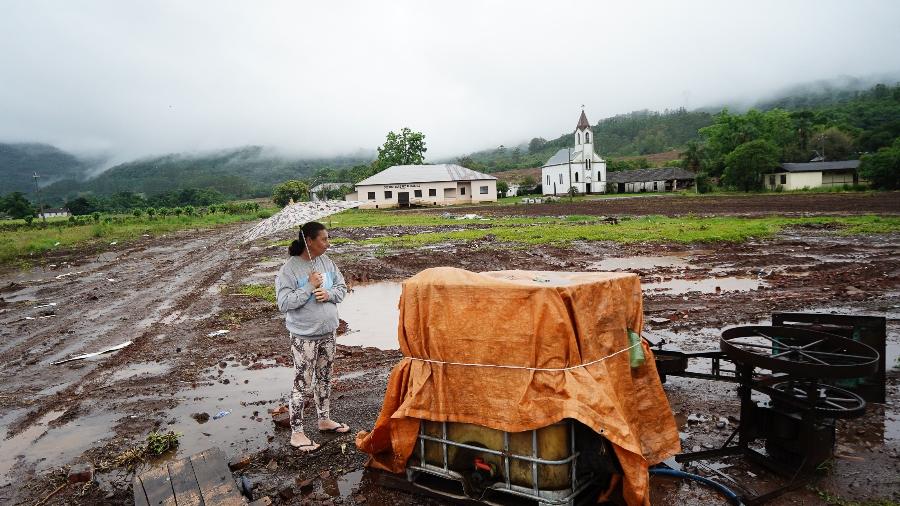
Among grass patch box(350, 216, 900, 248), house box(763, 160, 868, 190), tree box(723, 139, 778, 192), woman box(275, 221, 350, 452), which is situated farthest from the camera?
house box(763, 160, 868, 190)

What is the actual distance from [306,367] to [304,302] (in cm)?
68

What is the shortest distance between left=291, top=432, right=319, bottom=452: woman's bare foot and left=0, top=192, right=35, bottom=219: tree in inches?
3354

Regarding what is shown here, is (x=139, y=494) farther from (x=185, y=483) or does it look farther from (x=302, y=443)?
(x=302, y=443)

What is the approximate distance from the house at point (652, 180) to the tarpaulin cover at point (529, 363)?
76469 mm

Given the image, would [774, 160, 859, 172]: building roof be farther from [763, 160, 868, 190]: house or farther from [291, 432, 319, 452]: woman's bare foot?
[291, 432, 319, 452]: woman's bare foot

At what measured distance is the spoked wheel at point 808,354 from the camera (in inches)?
156

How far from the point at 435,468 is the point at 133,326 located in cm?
963

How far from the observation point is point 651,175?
77.4 m

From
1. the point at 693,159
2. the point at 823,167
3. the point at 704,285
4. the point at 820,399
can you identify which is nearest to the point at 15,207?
the point at 704,285

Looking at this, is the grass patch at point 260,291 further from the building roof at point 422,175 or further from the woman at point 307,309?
the building roof at point 422,175

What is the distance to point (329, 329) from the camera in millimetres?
5379

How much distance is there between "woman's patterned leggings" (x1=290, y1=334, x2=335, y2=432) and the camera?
535 centimetres

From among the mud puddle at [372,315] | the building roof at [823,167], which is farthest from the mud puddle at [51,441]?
the building roof at [823,167]

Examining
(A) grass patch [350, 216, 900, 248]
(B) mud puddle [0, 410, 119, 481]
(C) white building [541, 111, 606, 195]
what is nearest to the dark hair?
(B) mud puddle [0, 410, 119, 481]
